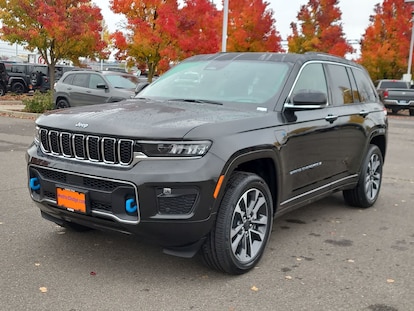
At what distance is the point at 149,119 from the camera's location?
3674mm

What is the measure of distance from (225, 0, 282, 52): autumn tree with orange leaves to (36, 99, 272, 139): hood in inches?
971

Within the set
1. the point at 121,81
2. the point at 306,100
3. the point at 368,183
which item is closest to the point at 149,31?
the point at 121,81

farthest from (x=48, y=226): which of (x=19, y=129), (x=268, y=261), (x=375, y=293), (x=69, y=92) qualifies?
(x=69, y=92)

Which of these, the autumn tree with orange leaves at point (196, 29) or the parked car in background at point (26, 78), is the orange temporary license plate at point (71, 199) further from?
the parked car in background at point (26, 78)

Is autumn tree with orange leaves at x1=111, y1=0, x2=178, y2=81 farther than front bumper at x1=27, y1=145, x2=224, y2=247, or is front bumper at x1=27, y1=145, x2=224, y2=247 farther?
autumn tree with orange leaves at x1=111, y1=0, x2=178, y2=81

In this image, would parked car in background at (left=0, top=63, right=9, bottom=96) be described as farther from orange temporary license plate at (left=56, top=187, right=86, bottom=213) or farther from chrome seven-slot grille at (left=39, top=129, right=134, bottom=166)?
orange temporary license plate at (left=56, top=187, right=86, bottom=213)

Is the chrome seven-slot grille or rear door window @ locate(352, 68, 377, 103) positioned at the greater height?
rear door window @ locate(352, 68, 377, 103)

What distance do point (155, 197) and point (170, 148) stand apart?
1.15 feet

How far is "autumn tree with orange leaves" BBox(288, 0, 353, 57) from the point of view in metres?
33.6

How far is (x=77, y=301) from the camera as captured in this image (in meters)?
3.41

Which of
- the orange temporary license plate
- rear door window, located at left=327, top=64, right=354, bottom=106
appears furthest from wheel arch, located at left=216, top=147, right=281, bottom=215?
rear door window, located at left=327, top=64, right=354, bottom=106

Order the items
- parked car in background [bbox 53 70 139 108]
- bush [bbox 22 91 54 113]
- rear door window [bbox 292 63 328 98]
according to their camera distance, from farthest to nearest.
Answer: bush [bbox 22 91 54 113] → parked car in background [bbox 53 70 139 108] → rear door window [bbox 292 63 328 98]

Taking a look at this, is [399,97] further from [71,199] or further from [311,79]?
[71,199]

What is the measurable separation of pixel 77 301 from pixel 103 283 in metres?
0.33
